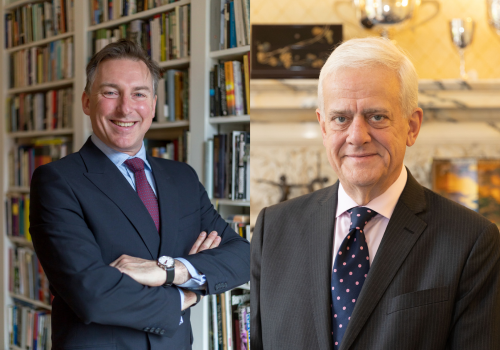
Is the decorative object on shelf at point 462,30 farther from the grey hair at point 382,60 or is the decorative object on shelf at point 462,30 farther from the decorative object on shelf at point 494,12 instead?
the grey hair at point 382,60

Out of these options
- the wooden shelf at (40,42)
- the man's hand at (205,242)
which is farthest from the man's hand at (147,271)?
the wooden shelf at (40,42)

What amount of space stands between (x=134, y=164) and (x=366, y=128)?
0.63 m

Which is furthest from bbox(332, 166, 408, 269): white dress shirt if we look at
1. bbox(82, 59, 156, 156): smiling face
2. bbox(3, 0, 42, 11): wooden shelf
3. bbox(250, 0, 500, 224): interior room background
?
bbox(250, 0, 500, 224): interior room background

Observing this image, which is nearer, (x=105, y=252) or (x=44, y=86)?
(x=105, y=252)

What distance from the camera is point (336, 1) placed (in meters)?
3.65

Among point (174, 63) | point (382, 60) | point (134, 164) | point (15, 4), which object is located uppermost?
point (15, 4)

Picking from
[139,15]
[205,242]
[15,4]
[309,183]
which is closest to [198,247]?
[205,242]

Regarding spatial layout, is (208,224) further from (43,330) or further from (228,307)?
(43,330)

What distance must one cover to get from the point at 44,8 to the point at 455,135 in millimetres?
3131

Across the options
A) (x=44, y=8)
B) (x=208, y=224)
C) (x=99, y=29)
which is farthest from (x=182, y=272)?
(x=44, y=8)

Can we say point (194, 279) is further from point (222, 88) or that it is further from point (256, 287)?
point (222, 88)

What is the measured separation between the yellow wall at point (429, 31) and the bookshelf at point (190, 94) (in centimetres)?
211

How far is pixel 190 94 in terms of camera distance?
150 centimetres

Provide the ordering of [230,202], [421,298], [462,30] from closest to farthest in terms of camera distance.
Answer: [421,298]
[230,202]
[462,30]
